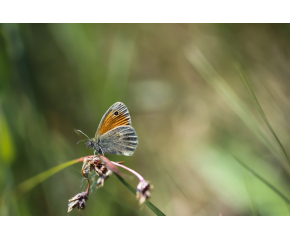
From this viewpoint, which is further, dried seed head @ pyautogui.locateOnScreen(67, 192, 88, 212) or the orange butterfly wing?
the orange butterfly wing

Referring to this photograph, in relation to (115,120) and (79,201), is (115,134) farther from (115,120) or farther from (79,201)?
(79,201)

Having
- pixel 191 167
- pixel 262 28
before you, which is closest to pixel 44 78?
pixel 191 167

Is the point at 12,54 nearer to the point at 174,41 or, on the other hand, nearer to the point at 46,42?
the point at 46,42

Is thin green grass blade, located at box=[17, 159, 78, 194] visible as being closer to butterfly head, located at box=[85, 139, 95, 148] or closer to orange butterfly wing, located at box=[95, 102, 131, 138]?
butterfly head, located at box=[85, 139, 95, 148]

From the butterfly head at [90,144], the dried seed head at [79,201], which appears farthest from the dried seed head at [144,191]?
the butterfly head at [90,144]

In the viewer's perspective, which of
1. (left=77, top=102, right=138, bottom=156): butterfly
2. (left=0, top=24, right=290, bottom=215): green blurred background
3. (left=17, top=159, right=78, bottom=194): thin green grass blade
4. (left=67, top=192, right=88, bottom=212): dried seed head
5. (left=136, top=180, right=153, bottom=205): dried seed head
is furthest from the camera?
(left=0, top=24, right=290, bottom=215): green blurred background

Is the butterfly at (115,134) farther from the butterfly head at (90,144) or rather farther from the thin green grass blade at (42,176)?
the thin green grass blade at (42,176)

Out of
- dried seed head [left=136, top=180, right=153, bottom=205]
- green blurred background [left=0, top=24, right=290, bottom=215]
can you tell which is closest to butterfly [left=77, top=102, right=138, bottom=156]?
green blurred background [left=0, top=24, right=290, bottom=215]

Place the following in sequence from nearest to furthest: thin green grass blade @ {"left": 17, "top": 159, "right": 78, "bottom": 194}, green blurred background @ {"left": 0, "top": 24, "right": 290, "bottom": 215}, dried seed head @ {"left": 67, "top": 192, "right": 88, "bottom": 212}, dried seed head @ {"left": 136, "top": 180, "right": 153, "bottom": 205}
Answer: dried seed head @ {"left": 136, "top": 180, "right": 153, "bottom": 205} < dried seed head @ {"left": 67, "top": 192, "right": 88, "bottom": 212} < thin green grass blade @ {"left": 17, "top": 159, "right": 78, "bottom": 194} < green blurred background @ {"left": 0, "top": 24, "right": 290, "bottom": 215}
